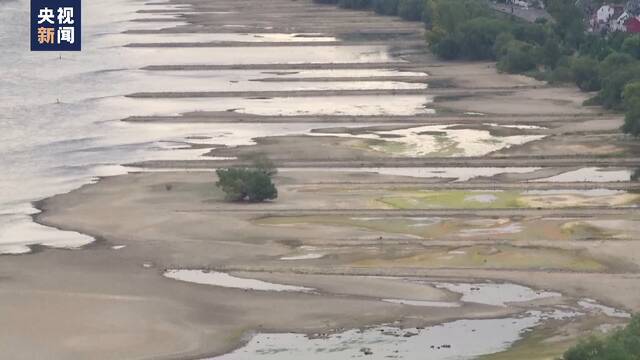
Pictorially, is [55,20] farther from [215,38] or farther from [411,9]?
[411,9]

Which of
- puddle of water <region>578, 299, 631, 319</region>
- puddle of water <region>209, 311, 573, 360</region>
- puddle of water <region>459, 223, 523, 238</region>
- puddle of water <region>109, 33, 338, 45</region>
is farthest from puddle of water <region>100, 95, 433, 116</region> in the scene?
puddle of water <region>209, 311, 573, 360</region>

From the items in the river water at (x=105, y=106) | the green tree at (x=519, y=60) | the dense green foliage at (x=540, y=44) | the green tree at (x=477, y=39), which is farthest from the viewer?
the green tree at (x=477, y=39)

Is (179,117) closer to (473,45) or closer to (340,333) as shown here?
(473,45)

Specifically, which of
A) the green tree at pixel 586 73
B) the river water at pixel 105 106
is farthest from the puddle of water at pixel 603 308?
the green tree at pixel 586 73

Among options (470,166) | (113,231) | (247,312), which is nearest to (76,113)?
(470,166)

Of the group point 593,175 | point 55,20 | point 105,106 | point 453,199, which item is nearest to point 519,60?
point 105,106

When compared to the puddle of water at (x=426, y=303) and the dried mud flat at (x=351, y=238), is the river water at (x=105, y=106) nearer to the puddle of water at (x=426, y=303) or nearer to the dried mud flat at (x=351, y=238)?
the dried mud flat at (x=351, y=238)
